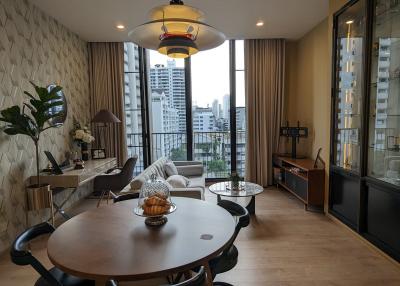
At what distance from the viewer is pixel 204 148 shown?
583 cm

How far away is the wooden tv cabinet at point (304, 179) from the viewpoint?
372 centimetres

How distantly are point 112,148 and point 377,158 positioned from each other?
14.1ft

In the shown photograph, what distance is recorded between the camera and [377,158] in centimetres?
281

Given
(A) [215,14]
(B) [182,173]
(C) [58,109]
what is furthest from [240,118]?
(C) [58,109]

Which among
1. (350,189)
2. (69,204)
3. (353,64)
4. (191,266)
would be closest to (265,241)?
(350,189)

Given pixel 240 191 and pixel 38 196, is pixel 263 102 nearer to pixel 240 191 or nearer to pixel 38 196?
pixel 240 191

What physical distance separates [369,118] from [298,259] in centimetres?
166

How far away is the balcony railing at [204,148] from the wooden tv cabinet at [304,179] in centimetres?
104

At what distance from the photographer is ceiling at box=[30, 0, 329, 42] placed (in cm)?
343

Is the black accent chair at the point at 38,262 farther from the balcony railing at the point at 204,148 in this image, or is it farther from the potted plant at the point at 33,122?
the balcony railing at the point at 204,148

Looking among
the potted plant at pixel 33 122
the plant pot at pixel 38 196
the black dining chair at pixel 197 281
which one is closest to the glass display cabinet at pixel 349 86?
the black dining chair at pixel 197 281

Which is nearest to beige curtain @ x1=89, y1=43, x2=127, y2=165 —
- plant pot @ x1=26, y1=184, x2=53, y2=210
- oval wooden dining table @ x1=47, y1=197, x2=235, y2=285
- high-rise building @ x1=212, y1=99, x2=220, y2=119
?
high-rise building @ x1=212, y1=99, x2=220, y2=119

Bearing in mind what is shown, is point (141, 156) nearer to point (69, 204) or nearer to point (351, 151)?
point (69, 204)

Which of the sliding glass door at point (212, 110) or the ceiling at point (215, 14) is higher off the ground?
the ceiling at point (215, 14)
